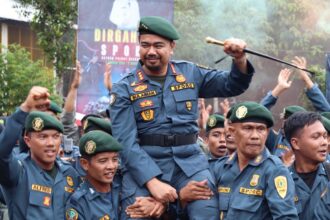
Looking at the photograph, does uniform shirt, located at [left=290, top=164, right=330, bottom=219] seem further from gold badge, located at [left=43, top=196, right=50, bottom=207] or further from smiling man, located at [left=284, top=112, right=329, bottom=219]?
gold badge, located at [left=43, top=196, right=50, bottom=207]

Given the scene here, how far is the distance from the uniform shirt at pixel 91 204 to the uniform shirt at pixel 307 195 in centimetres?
129

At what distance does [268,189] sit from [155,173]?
2.59ft

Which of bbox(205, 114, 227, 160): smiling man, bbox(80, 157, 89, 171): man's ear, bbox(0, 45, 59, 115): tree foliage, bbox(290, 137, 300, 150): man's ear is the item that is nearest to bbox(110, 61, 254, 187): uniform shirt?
bbox(80, 157, 89, 171): man's ear

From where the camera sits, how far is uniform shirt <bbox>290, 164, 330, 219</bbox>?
16.2 feet

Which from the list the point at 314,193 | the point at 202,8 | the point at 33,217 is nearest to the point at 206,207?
the point at 314,193

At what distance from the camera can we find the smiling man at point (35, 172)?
16.0 ft

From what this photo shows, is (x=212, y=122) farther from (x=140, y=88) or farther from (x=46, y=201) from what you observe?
(x=46, y=201)

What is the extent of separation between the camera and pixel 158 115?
16.4 feet

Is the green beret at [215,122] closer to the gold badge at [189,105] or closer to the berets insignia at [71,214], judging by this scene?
the gold badge at [189,105]

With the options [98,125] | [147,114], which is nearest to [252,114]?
[147,114]

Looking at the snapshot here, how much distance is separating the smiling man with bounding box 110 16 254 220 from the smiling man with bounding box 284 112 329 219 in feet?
1.75

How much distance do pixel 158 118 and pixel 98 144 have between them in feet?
1.70

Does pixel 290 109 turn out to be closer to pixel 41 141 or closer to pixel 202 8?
pixel 41 141

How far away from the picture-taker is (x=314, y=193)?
4.96 metres
